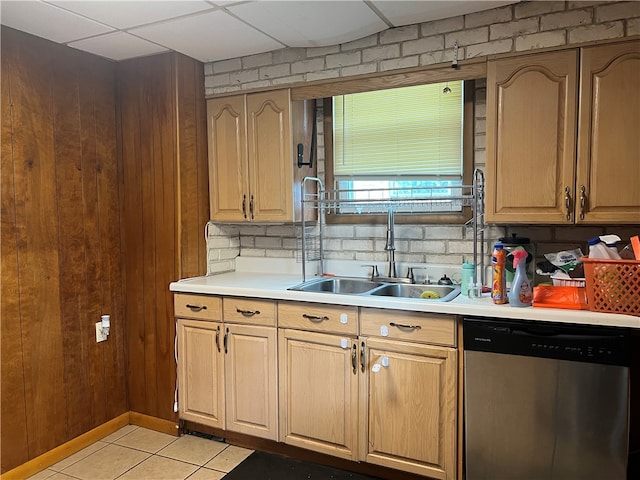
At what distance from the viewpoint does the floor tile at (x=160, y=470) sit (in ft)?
8.02

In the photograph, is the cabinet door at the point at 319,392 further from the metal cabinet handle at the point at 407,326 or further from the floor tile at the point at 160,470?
the floor tile at the point at 160,470

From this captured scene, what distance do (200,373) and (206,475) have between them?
1.88 feet

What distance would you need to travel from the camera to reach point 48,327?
259cm

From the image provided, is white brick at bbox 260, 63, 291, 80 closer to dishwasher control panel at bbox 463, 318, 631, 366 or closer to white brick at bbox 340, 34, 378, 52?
white brick at bbox 340, 34, 378, 52

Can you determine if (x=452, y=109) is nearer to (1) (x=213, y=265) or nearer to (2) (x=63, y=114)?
(1) (x=213, y=265)

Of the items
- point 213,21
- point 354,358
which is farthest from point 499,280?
point 213,21

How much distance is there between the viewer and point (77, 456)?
2.68 meters

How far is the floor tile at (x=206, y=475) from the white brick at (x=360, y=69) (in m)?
2.30

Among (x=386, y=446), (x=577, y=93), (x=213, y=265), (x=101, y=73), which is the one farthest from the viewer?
(x=213, y=265)

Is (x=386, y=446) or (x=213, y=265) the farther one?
(x=213, y=265)

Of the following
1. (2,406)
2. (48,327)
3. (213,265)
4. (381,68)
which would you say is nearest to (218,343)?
(213,265)

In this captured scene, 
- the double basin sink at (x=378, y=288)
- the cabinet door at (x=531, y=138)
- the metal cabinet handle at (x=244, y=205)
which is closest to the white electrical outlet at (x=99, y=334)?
the metal cabinet handle at (x=244, y=205)

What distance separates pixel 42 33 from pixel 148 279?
1.50m

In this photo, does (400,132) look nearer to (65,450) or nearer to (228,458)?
(228,458)
